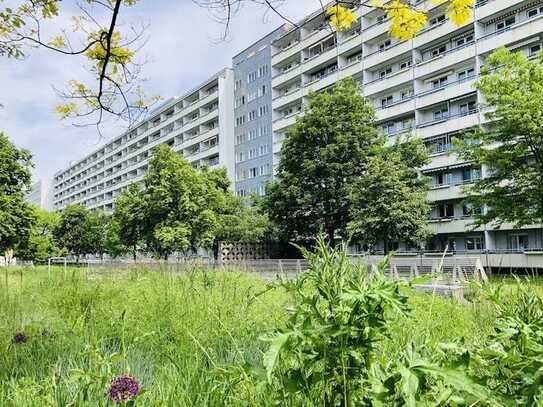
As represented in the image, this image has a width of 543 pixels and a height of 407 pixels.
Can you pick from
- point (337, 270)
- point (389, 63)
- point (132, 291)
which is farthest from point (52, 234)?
point (337, 270)

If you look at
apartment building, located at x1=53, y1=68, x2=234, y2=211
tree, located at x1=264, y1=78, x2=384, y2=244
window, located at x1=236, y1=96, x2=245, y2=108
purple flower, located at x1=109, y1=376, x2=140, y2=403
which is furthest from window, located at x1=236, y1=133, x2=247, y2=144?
purple flower, located at x1=109, y1=376, x2=140, y2=403

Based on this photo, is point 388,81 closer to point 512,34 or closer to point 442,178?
point 442,178

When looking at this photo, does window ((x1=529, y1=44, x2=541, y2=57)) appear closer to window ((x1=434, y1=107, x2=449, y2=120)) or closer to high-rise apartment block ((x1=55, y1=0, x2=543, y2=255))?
high-rise apartment block ((x1=55, y1=0, x2=543, y2=255))

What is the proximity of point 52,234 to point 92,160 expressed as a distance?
40722 mm

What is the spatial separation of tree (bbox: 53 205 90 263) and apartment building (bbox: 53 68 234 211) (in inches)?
364

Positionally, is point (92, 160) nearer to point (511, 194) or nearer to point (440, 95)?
point (440, 95)

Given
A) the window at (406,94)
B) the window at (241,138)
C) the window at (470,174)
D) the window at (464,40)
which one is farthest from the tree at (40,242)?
the window at (464,40)

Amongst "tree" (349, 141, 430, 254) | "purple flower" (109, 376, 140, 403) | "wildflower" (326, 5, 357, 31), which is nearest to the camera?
"purple flower" (109, 376, 140, 403)

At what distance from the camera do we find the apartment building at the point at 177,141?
56.9 m

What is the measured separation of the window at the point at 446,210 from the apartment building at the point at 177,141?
18.6m

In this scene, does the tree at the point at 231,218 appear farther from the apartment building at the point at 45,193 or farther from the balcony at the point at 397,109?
the apartment building at the point at 45,193

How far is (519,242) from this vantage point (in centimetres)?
2989

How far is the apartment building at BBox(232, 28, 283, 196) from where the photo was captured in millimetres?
49844

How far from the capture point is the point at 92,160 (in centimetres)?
10094
